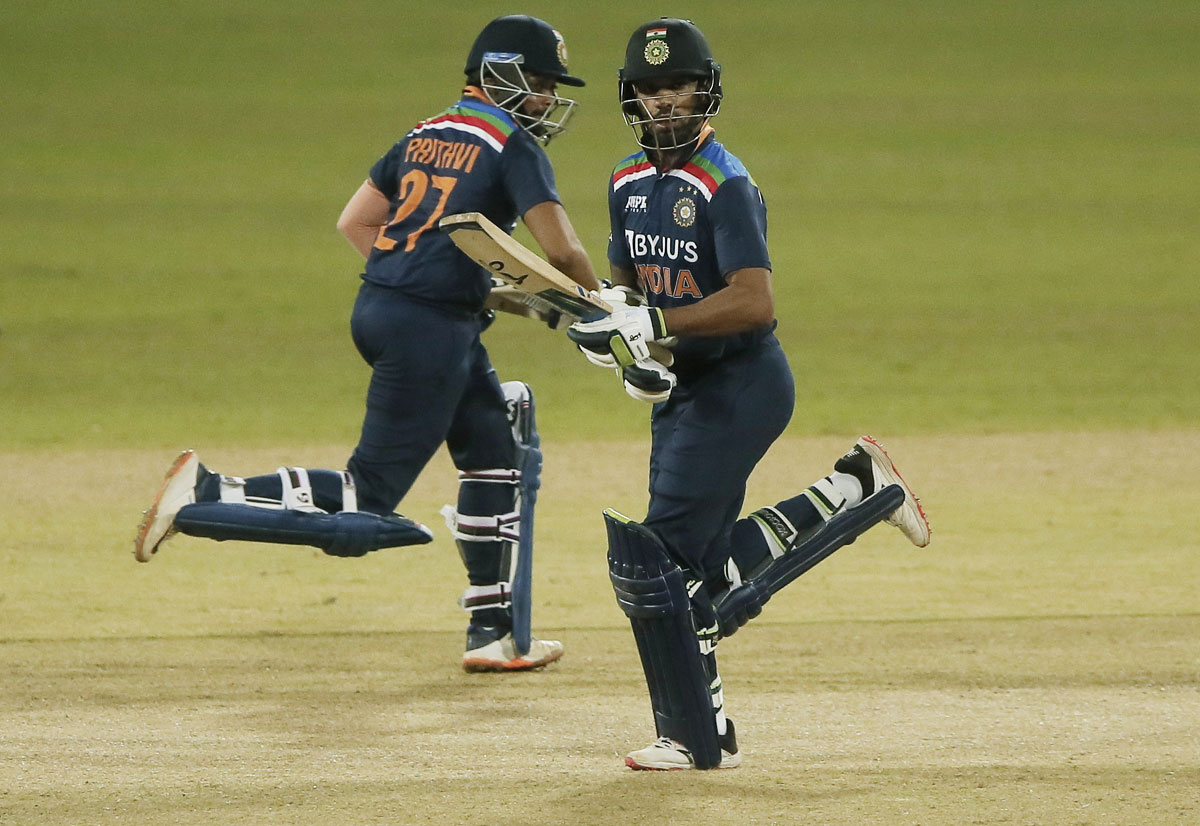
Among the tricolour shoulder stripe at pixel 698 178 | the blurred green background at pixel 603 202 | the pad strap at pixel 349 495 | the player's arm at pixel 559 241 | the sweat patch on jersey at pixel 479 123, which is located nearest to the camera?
the tricolour shoulder stripe at pixel 698 178

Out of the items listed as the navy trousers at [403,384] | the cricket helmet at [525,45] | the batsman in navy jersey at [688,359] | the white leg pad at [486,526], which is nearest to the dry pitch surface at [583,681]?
the batsman in navy jersey at [688,359]

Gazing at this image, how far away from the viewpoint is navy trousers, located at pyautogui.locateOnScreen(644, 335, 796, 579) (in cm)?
379

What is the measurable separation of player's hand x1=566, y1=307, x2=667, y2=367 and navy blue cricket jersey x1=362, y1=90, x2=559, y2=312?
1.01 meters

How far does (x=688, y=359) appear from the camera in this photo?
3.90 m

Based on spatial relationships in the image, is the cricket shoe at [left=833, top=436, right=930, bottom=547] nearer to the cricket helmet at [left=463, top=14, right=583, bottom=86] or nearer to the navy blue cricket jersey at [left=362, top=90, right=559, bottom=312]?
the navy blue cricket jersey at [left=362, top=90, right=559, bottom=312]

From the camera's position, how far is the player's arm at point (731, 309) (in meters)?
3.66

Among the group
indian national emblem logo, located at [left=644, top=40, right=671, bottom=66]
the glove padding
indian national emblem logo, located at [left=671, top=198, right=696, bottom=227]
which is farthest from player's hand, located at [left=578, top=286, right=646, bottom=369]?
indian national emblem logo, located at [left=644, top=40, right=671, bottom=66]

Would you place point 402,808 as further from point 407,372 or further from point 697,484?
point 407,372

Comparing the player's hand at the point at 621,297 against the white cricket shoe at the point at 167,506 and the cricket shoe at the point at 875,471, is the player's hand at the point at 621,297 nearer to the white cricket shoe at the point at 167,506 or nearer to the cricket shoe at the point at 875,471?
the cricket shoe at the point at 875,471

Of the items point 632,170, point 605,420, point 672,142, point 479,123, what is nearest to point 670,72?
point 672,142

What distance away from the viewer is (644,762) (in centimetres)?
373

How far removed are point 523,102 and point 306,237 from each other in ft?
29.8

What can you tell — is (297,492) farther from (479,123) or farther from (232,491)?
(479,123)

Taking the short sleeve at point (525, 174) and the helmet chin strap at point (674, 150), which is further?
the short sleeve at point (525, 174)
